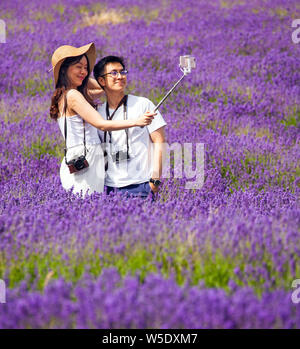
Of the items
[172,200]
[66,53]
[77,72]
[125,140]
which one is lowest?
[172,200]

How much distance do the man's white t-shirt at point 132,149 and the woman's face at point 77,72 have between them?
311 mm

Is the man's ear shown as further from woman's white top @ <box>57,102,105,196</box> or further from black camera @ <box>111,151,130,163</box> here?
black camera @ <box>111,151,130,163</box>

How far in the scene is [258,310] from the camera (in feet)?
4.92

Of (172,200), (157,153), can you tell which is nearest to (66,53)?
(157,153)

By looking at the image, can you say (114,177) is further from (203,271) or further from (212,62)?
(212,62)

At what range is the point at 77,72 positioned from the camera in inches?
131

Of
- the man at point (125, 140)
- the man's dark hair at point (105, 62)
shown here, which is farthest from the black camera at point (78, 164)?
the man's dark hair at point (105, 62)

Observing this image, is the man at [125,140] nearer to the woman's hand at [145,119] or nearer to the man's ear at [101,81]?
the man's ear at [101,81]

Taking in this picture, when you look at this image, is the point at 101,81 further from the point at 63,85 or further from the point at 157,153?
the point at 157,153

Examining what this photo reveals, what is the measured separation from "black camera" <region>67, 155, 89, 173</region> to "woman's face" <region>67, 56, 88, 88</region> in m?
0.62

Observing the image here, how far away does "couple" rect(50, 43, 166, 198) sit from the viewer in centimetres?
326

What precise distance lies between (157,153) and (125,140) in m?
0.28

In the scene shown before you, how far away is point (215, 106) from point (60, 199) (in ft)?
11.4
